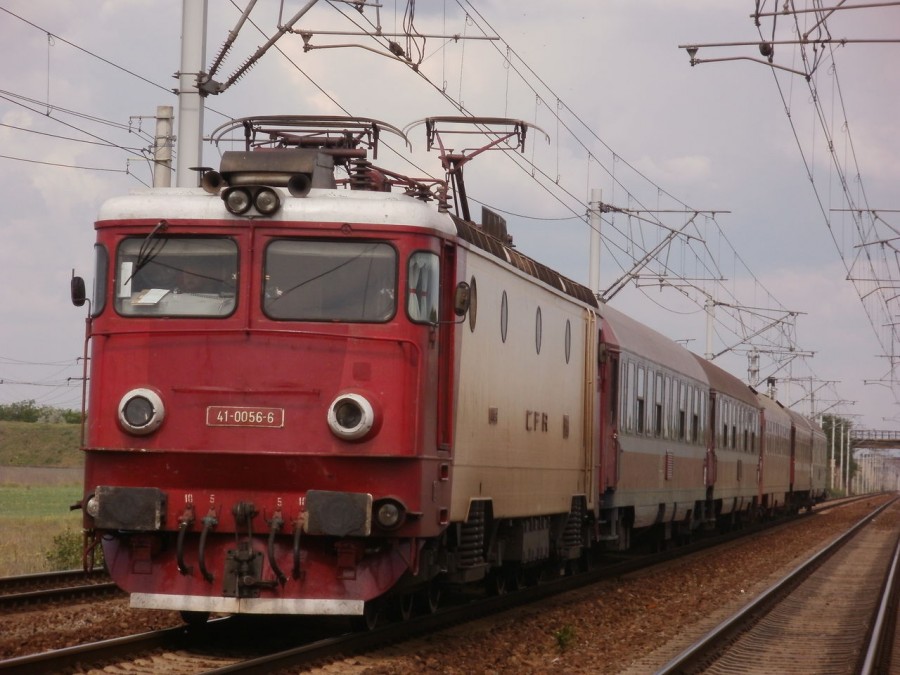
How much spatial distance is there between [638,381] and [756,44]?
653 cm

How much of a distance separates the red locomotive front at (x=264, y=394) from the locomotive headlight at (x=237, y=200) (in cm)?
1

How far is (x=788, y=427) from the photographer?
153ft

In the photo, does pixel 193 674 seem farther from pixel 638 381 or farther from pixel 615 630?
pixel 638 381

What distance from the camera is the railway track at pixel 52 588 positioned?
1364 centimetres

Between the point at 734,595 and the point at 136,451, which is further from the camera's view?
the point at 734,595

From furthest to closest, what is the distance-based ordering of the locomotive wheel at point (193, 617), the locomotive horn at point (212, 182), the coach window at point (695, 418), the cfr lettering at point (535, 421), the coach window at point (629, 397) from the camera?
the coach window at point (695, 418), the coach window at point (629, 397), the cfr lettering at point (535, 421), the locomotive wheel at point (193, 617), the locomotive horn at point (212, 182)

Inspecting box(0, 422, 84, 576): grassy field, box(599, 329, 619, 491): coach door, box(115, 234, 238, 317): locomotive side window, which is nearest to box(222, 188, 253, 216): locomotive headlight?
box(115, 234, 238, 317): locomotive side window

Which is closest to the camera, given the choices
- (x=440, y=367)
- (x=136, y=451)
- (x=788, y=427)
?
(x=136, y=451)

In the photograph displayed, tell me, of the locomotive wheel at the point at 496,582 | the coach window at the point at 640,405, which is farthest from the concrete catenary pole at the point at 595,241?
the locomotive wheel at the point at 496,582

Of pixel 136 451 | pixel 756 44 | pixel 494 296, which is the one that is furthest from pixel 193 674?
pixel 756 44

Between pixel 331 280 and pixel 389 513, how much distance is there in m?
1.83

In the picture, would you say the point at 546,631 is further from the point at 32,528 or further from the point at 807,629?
the point at 32,528

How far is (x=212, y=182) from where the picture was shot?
11.2m

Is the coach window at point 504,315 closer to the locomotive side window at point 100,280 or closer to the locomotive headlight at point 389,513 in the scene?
the locomotive headlight at point 389,513
